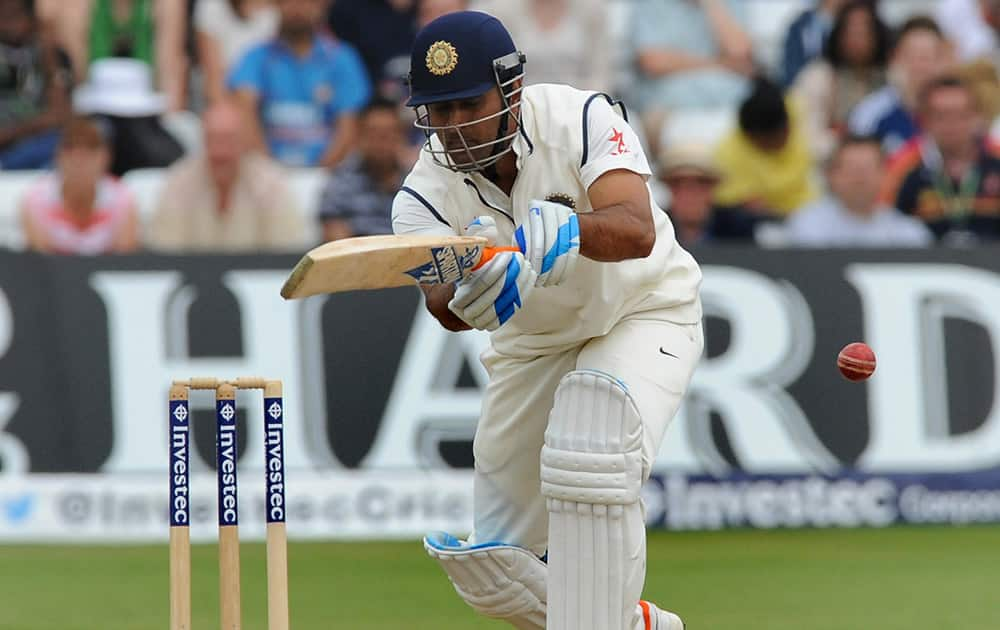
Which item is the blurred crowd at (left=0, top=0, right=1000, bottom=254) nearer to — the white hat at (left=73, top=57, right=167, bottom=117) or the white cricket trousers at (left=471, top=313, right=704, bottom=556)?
the white hat at (left=73, top=57, right=167, bottom=117)

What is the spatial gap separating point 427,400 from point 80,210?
2.10 metres

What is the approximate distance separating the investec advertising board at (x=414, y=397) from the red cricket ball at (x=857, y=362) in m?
3.15

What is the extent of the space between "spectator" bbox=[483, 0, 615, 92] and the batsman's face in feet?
17.6

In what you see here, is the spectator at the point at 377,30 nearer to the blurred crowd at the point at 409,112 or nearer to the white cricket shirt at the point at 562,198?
the blurred crowd at the point at 409,112

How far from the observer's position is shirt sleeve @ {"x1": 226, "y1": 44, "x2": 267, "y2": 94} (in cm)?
870

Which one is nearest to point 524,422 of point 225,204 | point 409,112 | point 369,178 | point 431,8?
point 369,178

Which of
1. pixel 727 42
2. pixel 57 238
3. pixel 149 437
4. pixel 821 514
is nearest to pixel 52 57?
pixel 57 238

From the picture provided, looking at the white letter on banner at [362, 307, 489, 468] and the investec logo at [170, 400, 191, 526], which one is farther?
the white letter on banner at [362, 307, 489, 468]

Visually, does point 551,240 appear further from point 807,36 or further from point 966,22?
point 966,22

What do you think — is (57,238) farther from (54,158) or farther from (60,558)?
(60,558)

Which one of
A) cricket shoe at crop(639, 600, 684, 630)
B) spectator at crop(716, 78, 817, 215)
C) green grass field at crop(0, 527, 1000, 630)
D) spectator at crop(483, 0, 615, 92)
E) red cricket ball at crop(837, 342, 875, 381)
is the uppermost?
spectator at crop(483, 0, 615, 92)

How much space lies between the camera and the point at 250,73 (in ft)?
28.6

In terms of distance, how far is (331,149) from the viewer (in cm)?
870

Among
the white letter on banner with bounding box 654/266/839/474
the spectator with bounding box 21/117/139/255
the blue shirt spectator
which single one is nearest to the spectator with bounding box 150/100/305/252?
the spectator with bounding box 21/117/139/255
